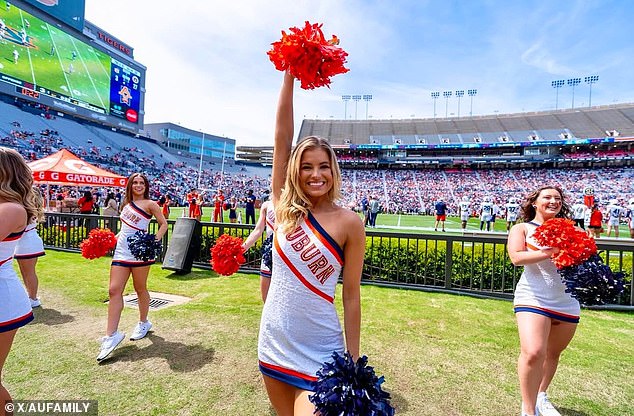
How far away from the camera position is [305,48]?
164cm

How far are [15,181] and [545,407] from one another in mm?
4182

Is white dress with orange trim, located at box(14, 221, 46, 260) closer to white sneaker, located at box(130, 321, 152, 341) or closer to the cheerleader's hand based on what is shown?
white sneaker, located at box(130, 321, 152, 341)

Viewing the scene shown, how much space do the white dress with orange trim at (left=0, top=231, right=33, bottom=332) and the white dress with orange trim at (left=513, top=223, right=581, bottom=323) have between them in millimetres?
3482

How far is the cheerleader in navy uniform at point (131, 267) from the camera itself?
3535 millimetres

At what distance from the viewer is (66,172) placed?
36.0 feet

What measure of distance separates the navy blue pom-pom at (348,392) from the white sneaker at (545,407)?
2149mm

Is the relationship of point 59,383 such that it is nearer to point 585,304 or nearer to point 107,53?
point 585,304

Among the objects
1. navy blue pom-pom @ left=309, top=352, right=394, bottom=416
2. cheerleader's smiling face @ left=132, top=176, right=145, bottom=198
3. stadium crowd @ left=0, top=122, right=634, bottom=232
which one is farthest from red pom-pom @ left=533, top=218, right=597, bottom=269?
stadium crowd @ left=0, top=122, right=634, bottom=232

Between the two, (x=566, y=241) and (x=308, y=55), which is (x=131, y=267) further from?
(x=566, y=241)

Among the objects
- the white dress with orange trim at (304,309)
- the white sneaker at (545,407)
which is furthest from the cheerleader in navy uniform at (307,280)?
the white sneaker at (545,407)

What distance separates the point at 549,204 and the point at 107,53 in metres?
42.9

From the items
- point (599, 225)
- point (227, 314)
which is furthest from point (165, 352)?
point (599, 225)

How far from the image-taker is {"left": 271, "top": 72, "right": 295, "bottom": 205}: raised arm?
1.75 meters

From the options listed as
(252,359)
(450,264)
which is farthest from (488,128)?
(252,359)
